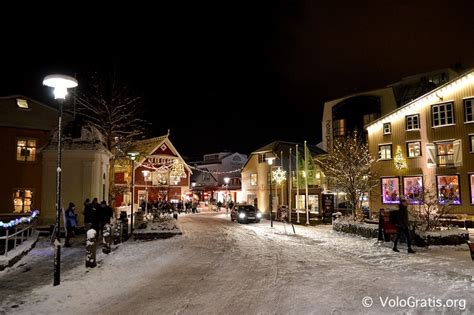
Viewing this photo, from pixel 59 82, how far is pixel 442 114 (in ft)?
79.1

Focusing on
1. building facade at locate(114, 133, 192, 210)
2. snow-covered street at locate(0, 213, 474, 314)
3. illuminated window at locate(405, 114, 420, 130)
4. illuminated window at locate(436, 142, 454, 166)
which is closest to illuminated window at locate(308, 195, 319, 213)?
illuminated window at locate(405, 114, 420, 130)

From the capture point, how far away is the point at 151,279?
9.35 m

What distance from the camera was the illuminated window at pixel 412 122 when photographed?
26020 millimetres

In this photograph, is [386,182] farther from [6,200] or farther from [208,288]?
[6,200]

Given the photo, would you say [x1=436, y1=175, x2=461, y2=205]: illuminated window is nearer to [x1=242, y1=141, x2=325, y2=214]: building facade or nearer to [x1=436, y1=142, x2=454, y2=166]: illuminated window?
[x1=436, y1=142, x2=454, y2=166]: illuminated window

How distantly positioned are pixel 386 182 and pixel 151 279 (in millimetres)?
22628

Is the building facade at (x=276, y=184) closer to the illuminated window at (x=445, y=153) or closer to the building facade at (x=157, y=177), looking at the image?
the building facade at (x=157, y=177)

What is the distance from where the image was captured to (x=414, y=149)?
2612 centimetres

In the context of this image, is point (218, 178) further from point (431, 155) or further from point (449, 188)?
→ point (449, 188)

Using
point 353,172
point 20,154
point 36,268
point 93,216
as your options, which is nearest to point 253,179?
point 353,172

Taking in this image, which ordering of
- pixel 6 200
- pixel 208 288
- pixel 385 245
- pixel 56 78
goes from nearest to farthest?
pixel 208 288
pixel 56 78
pixel 385 245
pixel 6 200

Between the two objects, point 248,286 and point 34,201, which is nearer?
point 248,286

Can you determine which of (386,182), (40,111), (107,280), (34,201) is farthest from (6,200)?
(386,182)

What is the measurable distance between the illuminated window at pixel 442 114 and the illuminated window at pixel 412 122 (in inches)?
46.0
